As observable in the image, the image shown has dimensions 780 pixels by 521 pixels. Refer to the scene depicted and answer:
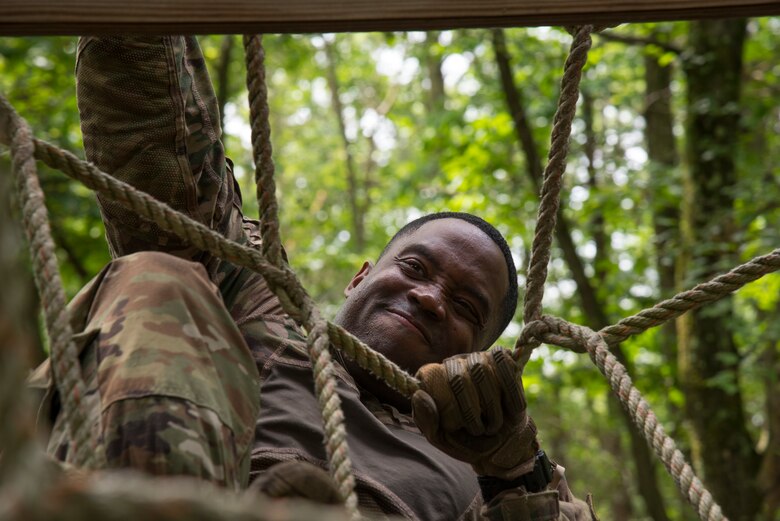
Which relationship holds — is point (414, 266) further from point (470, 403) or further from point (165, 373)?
point (165, 373)

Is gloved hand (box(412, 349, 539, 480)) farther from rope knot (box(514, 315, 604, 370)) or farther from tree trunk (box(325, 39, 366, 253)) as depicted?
tree trunk (box(325, 39, 366, 253))

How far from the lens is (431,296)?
69.5 inches

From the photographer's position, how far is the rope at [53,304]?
86cm

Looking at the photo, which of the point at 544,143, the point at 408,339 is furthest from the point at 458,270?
the point at 544,143

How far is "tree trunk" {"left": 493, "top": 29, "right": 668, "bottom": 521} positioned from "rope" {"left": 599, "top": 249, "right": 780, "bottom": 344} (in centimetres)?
307

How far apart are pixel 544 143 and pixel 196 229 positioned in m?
4.45

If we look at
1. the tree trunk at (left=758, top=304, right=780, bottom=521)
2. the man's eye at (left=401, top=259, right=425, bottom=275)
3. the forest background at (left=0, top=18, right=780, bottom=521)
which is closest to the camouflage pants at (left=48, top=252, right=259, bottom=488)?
the man's eye at (left=401, top=259, right=425, bottom=275)

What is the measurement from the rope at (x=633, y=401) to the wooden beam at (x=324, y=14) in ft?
1.35

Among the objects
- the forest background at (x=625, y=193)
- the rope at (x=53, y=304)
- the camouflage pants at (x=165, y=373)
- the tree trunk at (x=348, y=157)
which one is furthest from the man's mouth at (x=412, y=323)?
the tree trunk at (x=348, y=157)

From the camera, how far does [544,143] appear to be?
5.47m

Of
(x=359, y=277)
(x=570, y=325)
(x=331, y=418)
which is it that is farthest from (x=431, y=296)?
(x=331, y=418)

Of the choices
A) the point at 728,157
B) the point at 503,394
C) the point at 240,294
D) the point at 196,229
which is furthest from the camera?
the point at 728,157

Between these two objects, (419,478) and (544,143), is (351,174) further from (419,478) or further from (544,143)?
(419,478)

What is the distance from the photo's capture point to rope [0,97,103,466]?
0.86 meters
